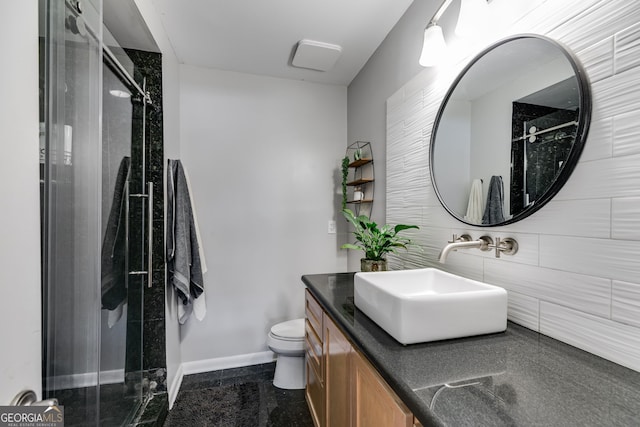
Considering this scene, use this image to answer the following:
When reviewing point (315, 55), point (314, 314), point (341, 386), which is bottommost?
point (341, 386)

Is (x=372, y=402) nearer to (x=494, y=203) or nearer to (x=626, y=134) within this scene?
(x=494, y=203)

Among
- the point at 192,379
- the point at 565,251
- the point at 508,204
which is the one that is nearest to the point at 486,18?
the point at 508,204

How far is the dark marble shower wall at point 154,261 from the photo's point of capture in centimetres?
168

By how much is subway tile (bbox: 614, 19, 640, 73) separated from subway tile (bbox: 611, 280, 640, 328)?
538 millimetres

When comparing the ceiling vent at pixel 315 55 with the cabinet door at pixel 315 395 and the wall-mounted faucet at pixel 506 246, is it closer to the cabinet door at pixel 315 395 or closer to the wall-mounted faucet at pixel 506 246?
the wall-mounted faucet at pixel 506 246

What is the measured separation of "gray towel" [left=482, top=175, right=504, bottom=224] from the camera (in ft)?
3.34

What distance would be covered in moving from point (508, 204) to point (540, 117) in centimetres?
30

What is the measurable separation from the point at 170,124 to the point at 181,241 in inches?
31.4

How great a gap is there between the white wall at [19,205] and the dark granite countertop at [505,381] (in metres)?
0.73

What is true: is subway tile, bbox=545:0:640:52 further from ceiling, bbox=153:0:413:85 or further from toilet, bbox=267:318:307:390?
toilet, bbox=267:318:307:390

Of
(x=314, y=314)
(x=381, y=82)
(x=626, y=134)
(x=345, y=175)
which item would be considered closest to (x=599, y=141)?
(x=626, y=134)

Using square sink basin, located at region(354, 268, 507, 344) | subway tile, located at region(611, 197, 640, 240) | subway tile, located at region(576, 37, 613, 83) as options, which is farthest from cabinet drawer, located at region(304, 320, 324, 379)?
subway tile, located at region(576, 37, 613, 83)

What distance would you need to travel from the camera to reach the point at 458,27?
1.07 metres

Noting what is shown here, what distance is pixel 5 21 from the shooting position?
1.54ft
